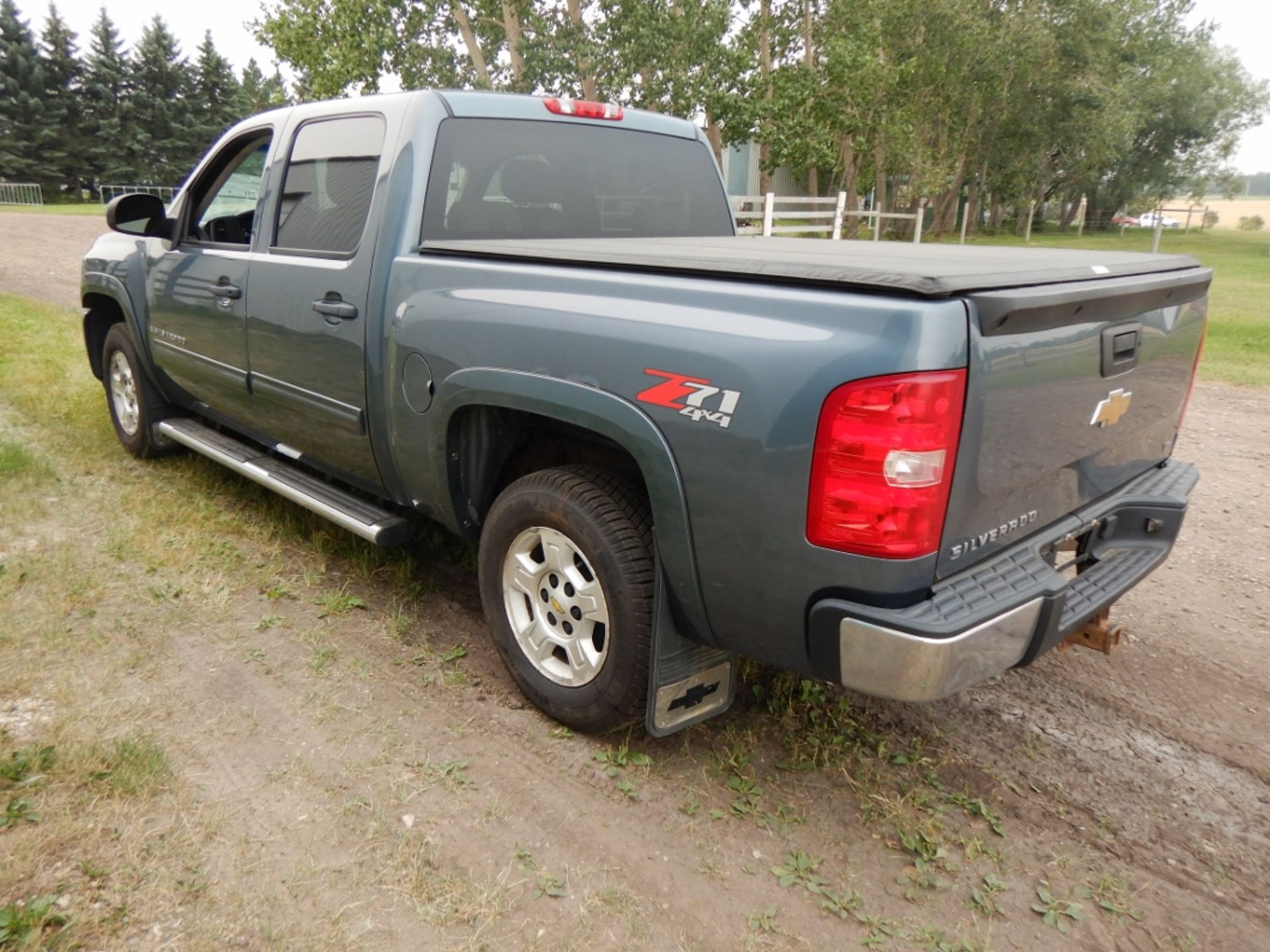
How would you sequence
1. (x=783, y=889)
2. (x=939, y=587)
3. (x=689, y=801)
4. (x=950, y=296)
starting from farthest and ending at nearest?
(x=689, y=801) → (x=783, y=889) → (x=939, y=587) → (x=950, y=296)

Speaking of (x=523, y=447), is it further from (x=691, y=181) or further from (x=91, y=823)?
(x=691, y=181)

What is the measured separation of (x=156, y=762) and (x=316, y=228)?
2125 millimetres

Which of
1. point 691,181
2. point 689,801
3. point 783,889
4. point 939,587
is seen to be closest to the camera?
point 939,587

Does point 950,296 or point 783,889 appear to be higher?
point 950,296

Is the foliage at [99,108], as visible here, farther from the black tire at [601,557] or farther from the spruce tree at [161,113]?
the black tire at [601,557]

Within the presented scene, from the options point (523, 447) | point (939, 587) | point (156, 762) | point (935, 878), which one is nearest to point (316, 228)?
point (523, 447)

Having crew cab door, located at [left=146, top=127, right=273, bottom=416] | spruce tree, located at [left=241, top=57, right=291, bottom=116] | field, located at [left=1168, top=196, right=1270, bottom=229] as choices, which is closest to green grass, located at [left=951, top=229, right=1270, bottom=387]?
crew cab door, located at [left=146, top=127, right=273, bottom=416]

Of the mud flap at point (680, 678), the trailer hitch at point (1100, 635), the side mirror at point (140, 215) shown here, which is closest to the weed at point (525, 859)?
the mud flap at point (680, 678)

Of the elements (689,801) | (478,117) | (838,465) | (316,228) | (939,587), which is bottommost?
(689,801)

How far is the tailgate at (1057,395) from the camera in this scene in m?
2.17

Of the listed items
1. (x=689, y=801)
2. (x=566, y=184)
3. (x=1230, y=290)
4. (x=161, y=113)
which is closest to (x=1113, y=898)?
(x=689, y=801)

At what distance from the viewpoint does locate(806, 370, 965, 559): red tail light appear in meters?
2.05

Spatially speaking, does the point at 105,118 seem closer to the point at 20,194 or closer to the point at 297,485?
the point at 20,194

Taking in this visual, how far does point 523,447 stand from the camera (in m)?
3.26
